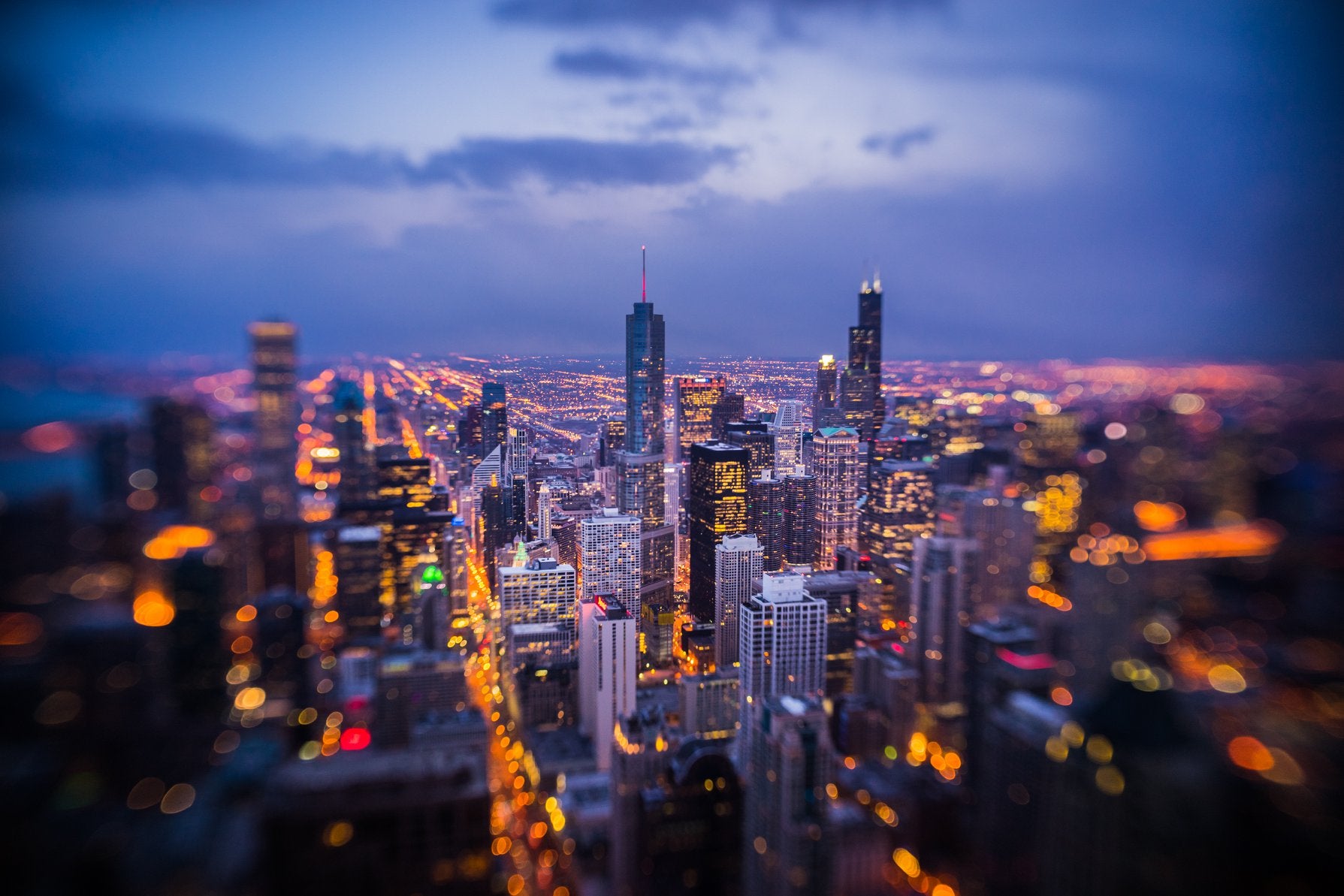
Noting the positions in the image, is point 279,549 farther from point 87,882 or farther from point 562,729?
point 562,729

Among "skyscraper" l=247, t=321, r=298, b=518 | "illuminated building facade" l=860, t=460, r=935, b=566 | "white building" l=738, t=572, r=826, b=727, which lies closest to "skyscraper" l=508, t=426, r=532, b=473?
"illuminated building facade" l=860, t=460, r=935, b=566

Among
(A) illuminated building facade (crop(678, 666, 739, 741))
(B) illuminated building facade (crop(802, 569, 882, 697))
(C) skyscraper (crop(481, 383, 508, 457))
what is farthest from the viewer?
(C) skyscraper (crop(481, 383, 508, 457))

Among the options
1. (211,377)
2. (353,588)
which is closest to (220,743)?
(211,377)

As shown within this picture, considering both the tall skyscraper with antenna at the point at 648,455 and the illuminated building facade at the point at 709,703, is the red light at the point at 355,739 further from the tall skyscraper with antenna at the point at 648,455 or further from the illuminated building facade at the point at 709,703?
the tall skyscraper with antenna at the point at 648,455

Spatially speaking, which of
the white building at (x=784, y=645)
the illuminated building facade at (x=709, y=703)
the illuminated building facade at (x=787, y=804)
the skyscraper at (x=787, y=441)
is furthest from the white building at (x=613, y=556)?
the illuminated building facade at (x=787, y=804)

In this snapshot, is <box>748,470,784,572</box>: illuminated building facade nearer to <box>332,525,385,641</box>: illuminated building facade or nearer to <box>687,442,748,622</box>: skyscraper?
<box>687,442,748,622</box>: skyscraper

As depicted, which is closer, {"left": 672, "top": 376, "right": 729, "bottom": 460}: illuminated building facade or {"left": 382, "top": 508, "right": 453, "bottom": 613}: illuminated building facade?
{"left": 382, "top": 508, "right": 453, "bottom": 613}: illuminated building facade
